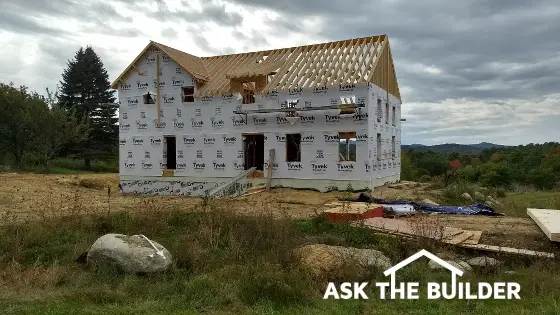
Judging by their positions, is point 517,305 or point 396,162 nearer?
point 517,305

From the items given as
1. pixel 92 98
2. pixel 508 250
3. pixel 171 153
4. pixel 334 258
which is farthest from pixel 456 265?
pixel 92 98

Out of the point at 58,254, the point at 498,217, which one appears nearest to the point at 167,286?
the point at 58,254

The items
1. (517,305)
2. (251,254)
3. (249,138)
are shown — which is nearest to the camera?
(517,305)

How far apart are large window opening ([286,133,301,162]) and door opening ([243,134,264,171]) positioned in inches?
51.7

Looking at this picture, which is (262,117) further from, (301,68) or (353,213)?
A: (353,213)

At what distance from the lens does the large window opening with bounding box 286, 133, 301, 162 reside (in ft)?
68.1

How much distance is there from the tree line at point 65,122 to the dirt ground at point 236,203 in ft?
20.6

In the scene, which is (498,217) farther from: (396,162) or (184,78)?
(184,78)

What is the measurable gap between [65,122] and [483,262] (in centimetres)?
3346

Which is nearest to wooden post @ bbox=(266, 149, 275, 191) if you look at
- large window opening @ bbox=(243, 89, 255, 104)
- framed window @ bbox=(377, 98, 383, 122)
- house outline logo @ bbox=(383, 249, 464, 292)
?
large window opening @ bbox=(243, 89, 255, 104)

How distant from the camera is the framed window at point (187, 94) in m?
22.3

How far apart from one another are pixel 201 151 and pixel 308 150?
17.8ft

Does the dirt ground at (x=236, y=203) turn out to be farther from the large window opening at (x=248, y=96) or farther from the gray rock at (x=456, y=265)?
the large window opening at (x=248, y=96)

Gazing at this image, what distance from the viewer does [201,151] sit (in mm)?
21781
